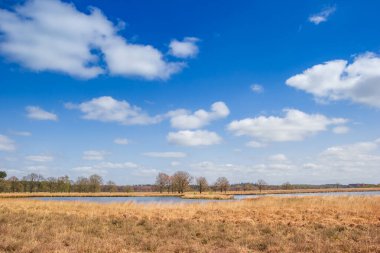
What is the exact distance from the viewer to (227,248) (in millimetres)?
13688

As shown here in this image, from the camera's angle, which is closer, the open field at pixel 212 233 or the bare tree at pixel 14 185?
the open field at pixel 212 233

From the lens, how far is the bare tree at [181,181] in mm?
133875

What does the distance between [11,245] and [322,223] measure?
15535 mm

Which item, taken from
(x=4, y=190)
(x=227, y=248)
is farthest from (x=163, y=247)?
(x=4, y=190)

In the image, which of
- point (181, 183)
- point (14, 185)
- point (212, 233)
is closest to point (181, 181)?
point (181, 183)

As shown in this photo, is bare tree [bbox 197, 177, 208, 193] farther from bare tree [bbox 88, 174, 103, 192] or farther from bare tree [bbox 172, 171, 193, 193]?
bare tree [bbox 88, 174, 103, 192]

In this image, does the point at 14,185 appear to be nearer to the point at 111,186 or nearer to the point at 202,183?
the point at 111,186

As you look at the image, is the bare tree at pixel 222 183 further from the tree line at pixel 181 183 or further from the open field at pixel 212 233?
the open field at pixel 212 233

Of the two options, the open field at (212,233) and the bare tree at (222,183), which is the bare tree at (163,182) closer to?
the bare tree at (222,183)

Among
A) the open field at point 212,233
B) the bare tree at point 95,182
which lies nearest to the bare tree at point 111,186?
the bare tree at point 95,182

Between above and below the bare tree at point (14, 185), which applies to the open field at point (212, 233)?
below

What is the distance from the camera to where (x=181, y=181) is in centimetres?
13375

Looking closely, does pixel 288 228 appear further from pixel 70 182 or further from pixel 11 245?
pixel 70 182

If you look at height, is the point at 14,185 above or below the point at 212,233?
above
